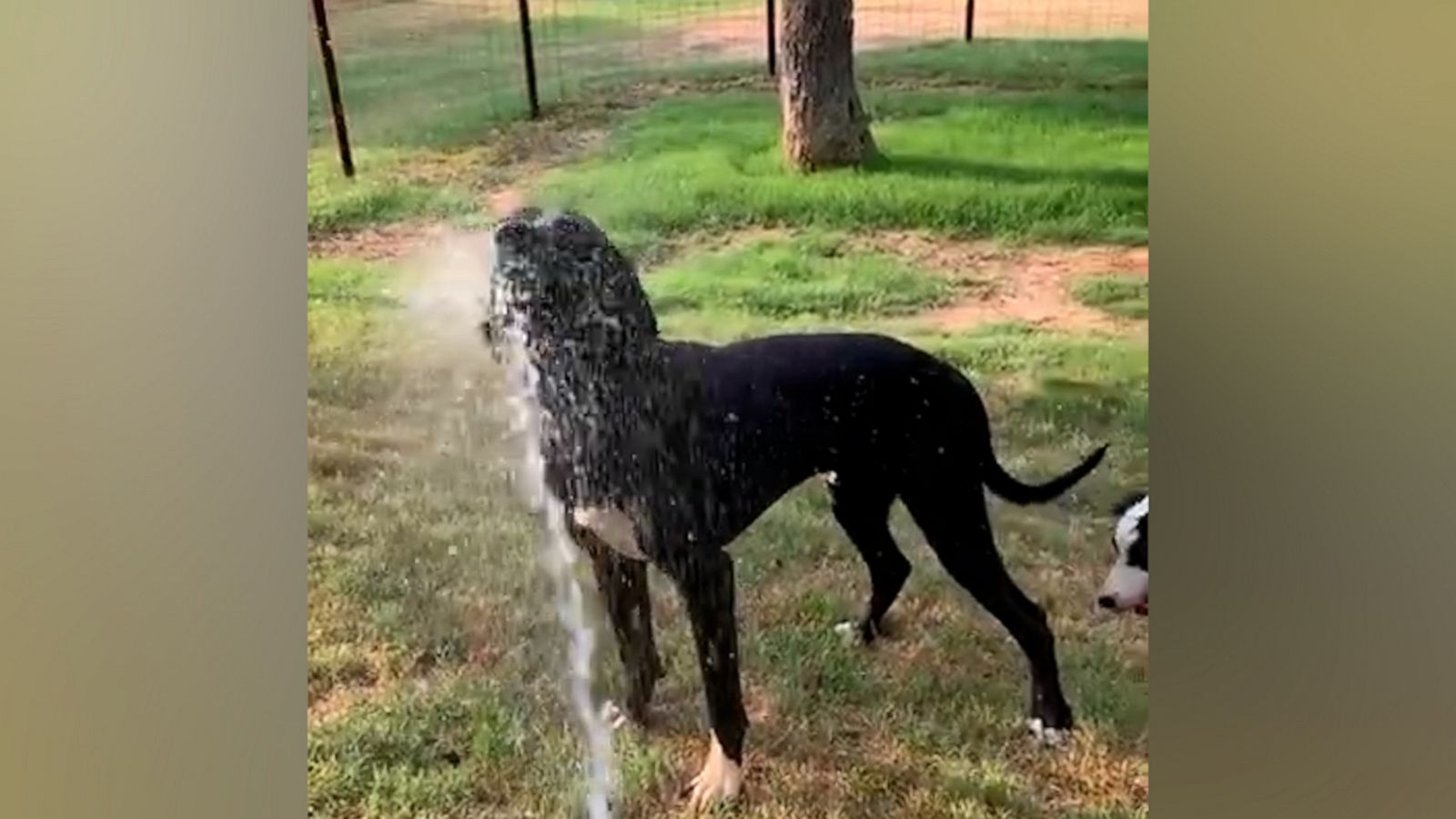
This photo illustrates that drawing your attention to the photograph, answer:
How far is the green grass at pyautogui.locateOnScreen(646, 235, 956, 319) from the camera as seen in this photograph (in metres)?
1.37

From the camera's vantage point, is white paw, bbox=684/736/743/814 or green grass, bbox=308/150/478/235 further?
green grass, bbox=308/150/478/235

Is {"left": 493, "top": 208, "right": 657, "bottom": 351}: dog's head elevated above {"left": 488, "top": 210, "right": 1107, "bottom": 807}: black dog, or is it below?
above

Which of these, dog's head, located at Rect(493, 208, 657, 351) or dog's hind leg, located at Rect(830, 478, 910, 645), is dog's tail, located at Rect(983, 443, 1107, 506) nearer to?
dog's hind leg, located at Rect(830, 478, 910, 645)

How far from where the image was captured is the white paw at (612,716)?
140 cm

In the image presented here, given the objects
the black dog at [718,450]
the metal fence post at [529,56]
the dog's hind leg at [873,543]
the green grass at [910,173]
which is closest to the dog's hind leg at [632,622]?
the black dog at [718,450]

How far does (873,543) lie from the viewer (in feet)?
4.46

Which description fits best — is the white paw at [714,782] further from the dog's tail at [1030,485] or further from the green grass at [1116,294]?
the green grass at [1116,294]

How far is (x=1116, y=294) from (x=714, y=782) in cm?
54

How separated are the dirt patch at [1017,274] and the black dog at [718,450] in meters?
0.06

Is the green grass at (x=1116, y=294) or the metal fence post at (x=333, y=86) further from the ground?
the metal fence post at (x=333, y=86)
